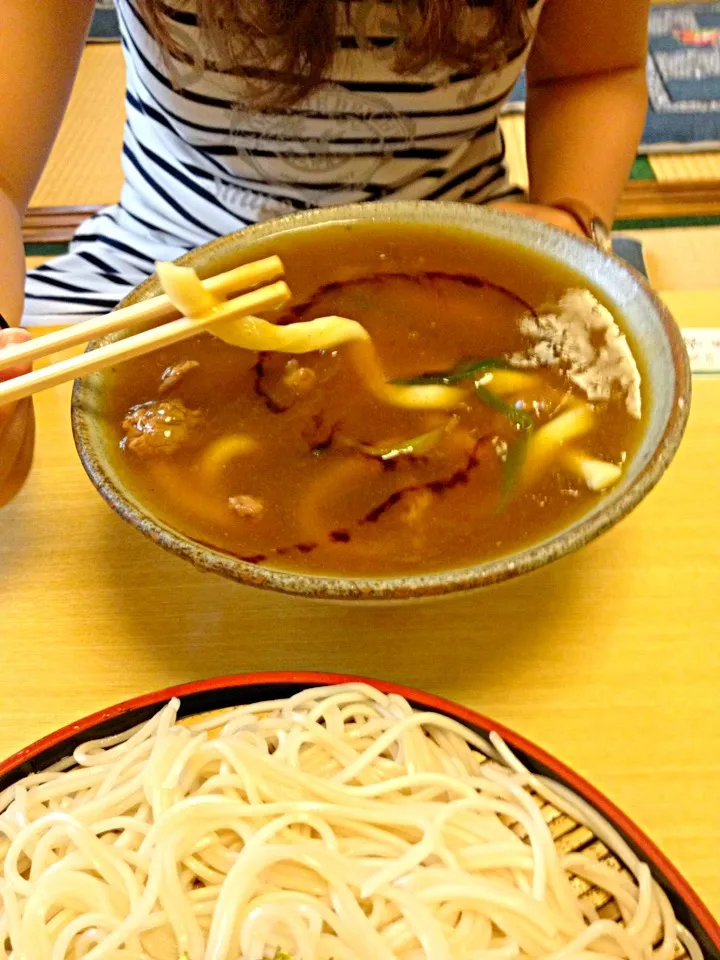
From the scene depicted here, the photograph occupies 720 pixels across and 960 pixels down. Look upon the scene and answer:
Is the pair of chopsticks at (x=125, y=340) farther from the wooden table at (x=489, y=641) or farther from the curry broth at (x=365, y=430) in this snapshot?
the wooden table at (x=489, y=641)

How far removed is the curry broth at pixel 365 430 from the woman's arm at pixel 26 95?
36 cm

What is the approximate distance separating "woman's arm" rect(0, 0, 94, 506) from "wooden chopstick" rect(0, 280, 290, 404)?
0.34 m

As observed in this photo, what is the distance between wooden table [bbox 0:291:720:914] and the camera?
0.74 m

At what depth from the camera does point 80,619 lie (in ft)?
2.80

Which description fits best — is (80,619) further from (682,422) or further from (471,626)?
(682,422)

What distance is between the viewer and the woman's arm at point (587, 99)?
1362mm

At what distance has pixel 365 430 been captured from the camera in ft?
2.92

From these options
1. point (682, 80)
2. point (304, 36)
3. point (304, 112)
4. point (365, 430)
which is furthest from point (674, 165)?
point (365, 430)

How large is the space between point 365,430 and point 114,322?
29 cm

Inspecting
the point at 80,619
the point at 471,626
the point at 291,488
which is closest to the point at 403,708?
the point at 471,626

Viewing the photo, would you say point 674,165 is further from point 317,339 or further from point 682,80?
point 317,339

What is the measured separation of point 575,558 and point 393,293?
415 mm

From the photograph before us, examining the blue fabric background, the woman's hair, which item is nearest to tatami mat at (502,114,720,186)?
the blue fabric background

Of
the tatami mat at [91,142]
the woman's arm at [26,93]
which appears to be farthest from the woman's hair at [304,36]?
the tatami mat at [91,142]
